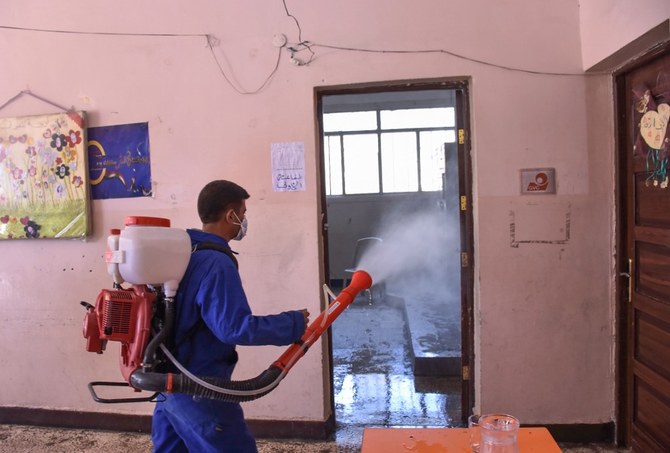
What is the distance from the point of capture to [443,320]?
5.48 meters

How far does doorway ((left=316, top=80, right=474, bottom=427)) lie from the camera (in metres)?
3.38

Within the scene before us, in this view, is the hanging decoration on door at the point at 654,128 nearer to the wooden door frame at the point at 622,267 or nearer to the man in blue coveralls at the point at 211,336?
the wooden door frame at the point at 622,267

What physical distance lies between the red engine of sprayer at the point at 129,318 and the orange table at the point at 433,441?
835mm

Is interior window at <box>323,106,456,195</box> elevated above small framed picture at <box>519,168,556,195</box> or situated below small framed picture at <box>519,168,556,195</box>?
above

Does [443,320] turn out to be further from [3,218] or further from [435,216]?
[3,218]

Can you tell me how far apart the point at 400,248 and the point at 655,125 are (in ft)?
19.2

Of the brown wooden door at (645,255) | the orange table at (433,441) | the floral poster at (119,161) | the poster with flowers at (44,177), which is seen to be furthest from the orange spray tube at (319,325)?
the poster with flowers at (44,177)

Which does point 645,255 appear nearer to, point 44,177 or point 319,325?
point 319,325

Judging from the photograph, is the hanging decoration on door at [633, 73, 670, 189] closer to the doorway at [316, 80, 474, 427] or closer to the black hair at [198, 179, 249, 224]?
the doorway at [316, 80, 474, 427]

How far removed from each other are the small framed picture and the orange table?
1.59 metres

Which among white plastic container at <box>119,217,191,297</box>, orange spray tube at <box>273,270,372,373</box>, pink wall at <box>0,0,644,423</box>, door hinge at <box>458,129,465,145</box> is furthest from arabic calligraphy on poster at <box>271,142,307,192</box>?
white plastic container at <box>119,217,191,297</box>

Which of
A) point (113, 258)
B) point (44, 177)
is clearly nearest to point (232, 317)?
point (113, 258)

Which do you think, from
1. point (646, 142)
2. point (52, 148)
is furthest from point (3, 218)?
point (646, 142)

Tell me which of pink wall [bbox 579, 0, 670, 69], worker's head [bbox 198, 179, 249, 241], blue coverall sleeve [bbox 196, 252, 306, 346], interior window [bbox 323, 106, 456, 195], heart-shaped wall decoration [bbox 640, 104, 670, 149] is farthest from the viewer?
interior window [bbox 323, 106, 456, 195]
